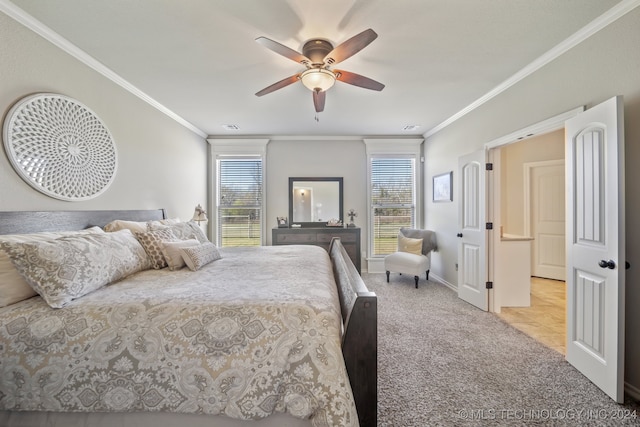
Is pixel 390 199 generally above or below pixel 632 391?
above

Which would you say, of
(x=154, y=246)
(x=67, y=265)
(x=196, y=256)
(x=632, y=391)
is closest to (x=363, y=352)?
(x=196, y=256)

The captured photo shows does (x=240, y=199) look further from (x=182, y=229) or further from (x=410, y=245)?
(x=410, y=245)

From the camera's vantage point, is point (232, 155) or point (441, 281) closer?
point (441, 281)

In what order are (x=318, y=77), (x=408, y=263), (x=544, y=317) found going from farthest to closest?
(x=408, y=263) → (x=544, y=317) → (x=318, y=77)

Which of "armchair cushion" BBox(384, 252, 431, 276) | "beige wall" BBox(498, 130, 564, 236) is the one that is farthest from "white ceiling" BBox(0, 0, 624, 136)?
"beige wall" BBox(498, 130, 564, 236)

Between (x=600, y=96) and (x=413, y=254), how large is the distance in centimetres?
291

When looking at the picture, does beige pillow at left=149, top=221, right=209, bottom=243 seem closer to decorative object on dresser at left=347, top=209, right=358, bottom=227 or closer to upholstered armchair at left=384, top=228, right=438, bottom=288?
decorative object on dresser at left=347, top=209, right=358, bottom=227

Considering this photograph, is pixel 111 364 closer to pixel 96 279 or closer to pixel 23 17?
pixel 96 279

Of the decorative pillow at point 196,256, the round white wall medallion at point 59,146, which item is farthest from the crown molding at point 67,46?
the decorative pillow at point 196,256

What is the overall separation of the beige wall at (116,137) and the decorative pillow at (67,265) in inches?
32.7

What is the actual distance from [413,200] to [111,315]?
16.0 ft

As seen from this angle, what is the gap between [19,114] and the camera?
1771 millimetres

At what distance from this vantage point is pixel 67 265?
4.23ft

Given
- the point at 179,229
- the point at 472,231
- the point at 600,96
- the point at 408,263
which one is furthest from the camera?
the point at 408,263
